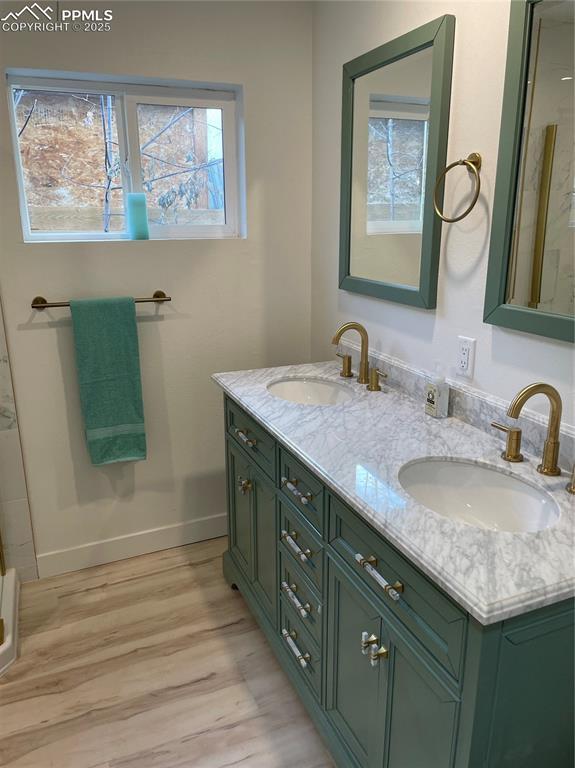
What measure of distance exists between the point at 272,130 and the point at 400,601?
1995mm

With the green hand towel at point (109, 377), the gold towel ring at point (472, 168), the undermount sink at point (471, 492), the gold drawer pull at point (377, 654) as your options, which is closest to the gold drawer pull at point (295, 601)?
the gold drawer pull at point (377, 654)

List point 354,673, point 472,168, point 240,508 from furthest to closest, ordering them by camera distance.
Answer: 1. point 240,508
2. point 472,168
3. point 354,673

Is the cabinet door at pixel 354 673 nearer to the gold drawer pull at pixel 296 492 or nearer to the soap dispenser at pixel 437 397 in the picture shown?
the gold drawer pull at pixel 296 492

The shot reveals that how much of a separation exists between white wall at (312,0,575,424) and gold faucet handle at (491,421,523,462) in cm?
10

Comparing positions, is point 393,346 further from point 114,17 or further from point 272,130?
point 114,17

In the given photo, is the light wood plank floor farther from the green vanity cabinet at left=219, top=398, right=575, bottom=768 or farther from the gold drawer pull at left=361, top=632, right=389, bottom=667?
the gold drawer pull at left=361, top=632, right=389, bottom=667

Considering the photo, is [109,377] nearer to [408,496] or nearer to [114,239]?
[114,239]

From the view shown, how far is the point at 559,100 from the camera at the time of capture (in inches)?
53.1

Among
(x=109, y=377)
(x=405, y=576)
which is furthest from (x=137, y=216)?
(x=405, y=576)

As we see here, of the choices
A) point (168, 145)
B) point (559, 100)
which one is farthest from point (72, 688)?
point (559, 100)

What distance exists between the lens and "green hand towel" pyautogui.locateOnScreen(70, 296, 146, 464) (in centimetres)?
229

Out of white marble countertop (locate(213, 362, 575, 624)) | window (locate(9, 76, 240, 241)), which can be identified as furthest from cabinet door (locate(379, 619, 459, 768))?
window (locate(9, 76, 240, 241))

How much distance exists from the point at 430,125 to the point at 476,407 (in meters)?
0.85

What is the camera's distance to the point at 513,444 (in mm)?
1457
